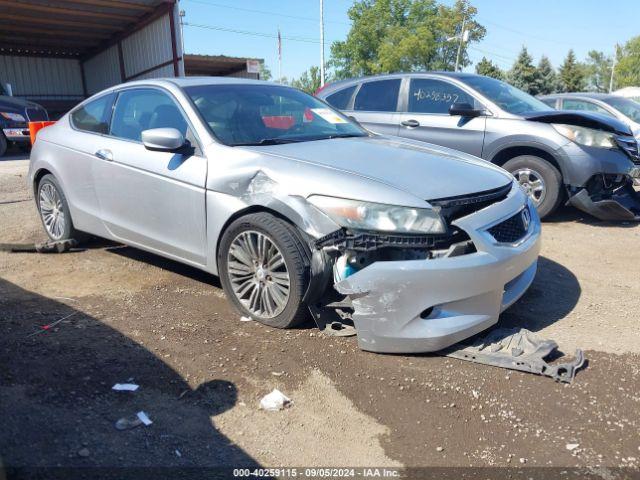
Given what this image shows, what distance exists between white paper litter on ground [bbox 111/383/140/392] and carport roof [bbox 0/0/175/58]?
17359 millimetres

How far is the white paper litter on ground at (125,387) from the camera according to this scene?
2.80m

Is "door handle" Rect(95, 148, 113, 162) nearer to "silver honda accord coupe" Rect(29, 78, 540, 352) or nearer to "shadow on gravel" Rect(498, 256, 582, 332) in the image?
"silver honda accord coupe" Rect(29, 78, 540, 352)

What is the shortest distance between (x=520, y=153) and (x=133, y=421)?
210 inches

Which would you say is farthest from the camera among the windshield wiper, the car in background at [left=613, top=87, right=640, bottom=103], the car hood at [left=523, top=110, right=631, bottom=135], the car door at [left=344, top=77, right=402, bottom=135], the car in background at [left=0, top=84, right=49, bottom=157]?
the car in background at [left=613, top=87, right=640, bottom=103]

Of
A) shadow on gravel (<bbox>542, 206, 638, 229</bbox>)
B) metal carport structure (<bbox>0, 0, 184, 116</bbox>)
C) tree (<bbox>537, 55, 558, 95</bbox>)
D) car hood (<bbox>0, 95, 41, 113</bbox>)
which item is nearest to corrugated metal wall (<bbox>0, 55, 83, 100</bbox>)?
metal carport structure (<bbox>0, 0, 184, 116</bbox>)

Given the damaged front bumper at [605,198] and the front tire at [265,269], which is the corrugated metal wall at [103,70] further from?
the front tire at [265,269]

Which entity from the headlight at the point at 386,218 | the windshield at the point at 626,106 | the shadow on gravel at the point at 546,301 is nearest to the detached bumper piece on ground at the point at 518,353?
the shadow on gravel at the point at 546,301

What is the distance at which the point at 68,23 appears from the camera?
20.3m

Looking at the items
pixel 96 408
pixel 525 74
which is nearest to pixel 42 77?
pixel 96 408

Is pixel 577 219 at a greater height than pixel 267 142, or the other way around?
pixel 267 142

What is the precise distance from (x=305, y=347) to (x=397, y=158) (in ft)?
4.46

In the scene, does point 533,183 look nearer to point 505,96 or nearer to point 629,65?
point 505,96

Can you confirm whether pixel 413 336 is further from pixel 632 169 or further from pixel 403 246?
pixel 632 169

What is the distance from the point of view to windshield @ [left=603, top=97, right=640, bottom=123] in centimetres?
1041
